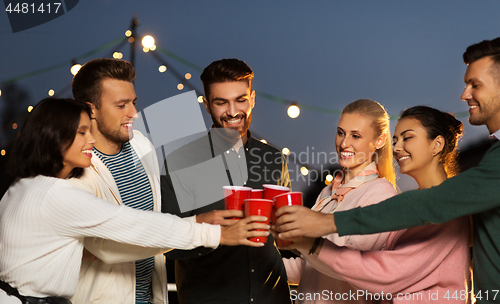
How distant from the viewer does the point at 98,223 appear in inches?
54.1

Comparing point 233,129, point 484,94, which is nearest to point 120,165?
point 233,129

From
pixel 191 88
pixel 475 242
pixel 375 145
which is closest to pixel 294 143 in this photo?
pixel 191 88

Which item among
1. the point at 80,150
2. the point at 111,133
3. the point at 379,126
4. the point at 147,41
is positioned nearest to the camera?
the point at 80,150

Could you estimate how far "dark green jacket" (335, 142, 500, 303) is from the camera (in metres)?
1.28

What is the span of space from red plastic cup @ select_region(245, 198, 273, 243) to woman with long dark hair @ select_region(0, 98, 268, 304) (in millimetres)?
33

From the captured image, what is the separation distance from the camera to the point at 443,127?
5.91 ft

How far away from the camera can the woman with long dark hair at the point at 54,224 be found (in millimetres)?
1366

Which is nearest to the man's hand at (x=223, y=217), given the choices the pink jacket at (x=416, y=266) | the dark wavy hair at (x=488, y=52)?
the pink jacket at (x=416, y=266)

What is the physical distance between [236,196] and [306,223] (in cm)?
29

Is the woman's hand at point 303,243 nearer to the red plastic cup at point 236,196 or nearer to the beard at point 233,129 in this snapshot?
the red plastic cup at point 236,196

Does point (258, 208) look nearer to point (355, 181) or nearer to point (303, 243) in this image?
point (303, 243)

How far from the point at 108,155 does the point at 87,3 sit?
617cm

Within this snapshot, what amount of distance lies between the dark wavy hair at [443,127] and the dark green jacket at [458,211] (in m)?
0.44

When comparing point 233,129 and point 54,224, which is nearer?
point 54,224
